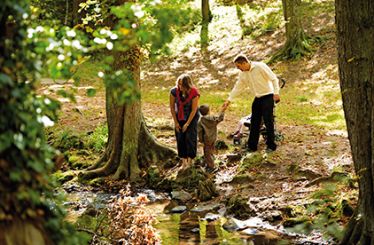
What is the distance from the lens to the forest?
3.06 meters

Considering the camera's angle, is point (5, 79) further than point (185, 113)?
No

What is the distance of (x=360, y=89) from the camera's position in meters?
6.09

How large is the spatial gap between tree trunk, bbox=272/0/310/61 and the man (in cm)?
1147

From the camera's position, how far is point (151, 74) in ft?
80.9

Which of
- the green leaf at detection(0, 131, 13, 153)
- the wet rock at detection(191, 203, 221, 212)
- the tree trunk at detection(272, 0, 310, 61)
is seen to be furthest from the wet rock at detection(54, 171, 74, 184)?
the tree trunk at detection(272, 0, 310, 61)

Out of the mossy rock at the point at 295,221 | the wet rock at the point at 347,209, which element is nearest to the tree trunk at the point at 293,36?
the mossy rock at the point at 295,221

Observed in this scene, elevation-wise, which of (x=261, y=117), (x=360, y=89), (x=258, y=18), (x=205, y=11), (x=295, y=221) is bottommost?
(x=295, y=221)

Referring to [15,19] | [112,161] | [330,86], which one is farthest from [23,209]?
[330,86]

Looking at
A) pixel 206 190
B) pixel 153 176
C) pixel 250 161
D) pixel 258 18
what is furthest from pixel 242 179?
pixel 258 18

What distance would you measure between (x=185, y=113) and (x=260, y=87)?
1.43 meters

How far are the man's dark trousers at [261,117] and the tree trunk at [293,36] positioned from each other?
37.5ft

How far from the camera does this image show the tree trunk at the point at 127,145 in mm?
11328

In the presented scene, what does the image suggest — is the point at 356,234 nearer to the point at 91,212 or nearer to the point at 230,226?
the point at 230,226

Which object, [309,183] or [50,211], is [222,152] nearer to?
[309,183]
